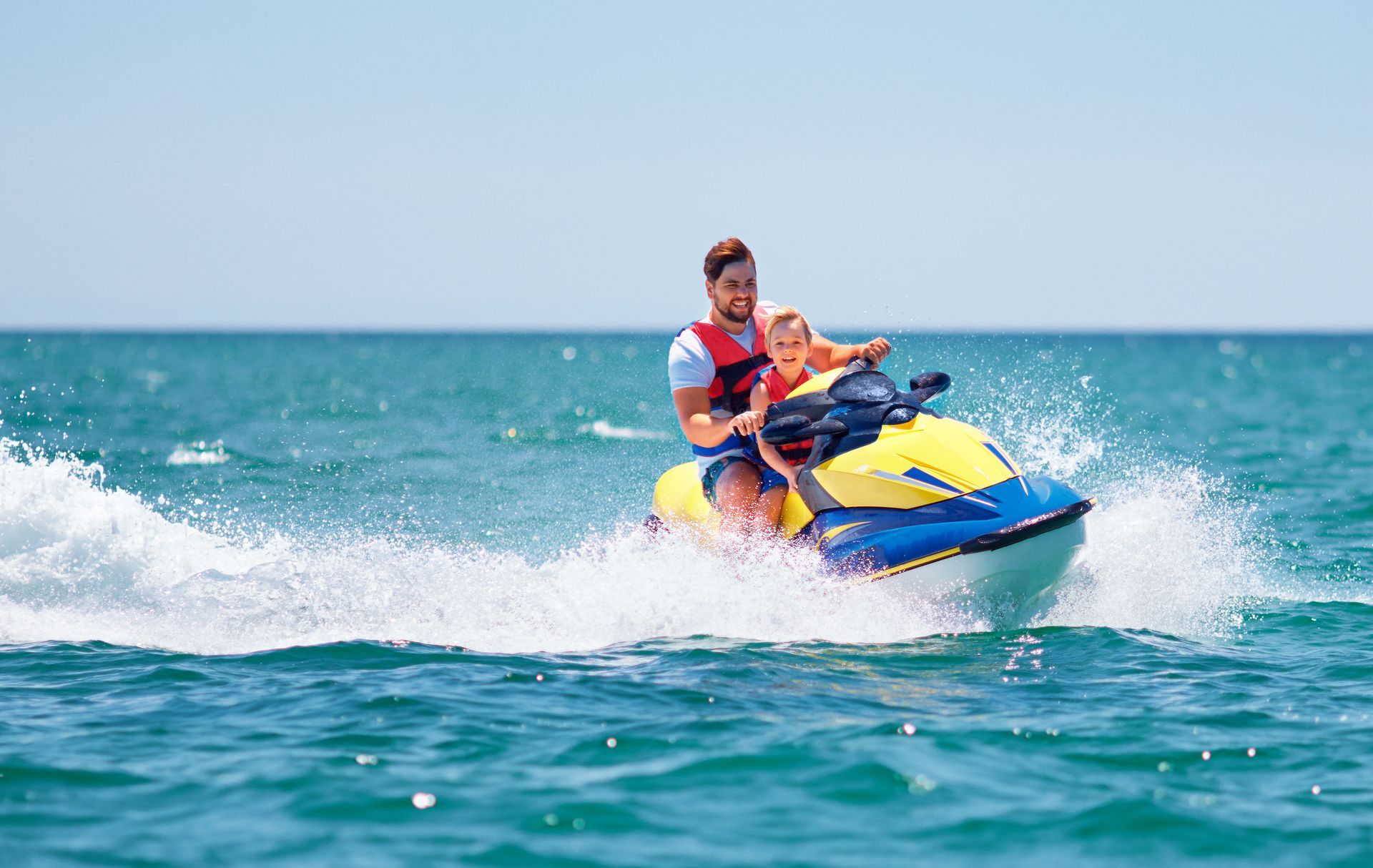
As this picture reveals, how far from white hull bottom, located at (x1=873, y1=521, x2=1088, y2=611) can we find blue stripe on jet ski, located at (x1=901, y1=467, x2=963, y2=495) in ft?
0.88

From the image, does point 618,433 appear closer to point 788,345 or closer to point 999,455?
point 788,345

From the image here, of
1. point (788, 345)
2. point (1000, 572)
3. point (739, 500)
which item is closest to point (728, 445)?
point (739, 500)

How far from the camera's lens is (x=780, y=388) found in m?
5.77

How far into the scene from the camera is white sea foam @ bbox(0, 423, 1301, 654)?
5.39 meters

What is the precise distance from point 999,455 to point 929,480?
0.38 meters

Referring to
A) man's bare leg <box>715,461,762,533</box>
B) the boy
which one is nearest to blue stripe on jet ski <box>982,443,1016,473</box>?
the boy

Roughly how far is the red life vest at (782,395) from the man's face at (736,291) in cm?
31

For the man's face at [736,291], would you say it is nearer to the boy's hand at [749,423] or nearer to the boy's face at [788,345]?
the boy's face at [788,345]

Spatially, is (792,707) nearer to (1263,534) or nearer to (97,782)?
(97,782)

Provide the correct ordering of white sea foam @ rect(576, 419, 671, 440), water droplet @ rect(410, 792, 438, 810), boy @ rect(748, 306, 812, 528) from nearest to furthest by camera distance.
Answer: water droplet @ rect(410, 792, 438, 810) → boy @ rect(748, 306, 812, 528) → white sea foam @ rect(576, 419, 671, 440)

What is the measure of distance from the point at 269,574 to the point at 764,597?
2.55 metres

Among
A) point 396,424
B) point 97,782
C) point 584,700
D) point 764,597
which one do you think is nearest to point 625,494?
point 764,597

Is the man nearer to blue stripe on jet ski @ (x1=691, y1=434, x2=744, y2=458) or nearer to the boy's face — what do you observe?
blue stripe on jet ski @ (x1=691, y1=434, x2=744, y2=458)

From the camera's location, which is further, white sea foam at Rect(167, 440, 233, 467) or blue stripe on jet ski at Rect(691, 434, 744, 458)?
white sea foam at Rect(167, 440, 233, 467)
